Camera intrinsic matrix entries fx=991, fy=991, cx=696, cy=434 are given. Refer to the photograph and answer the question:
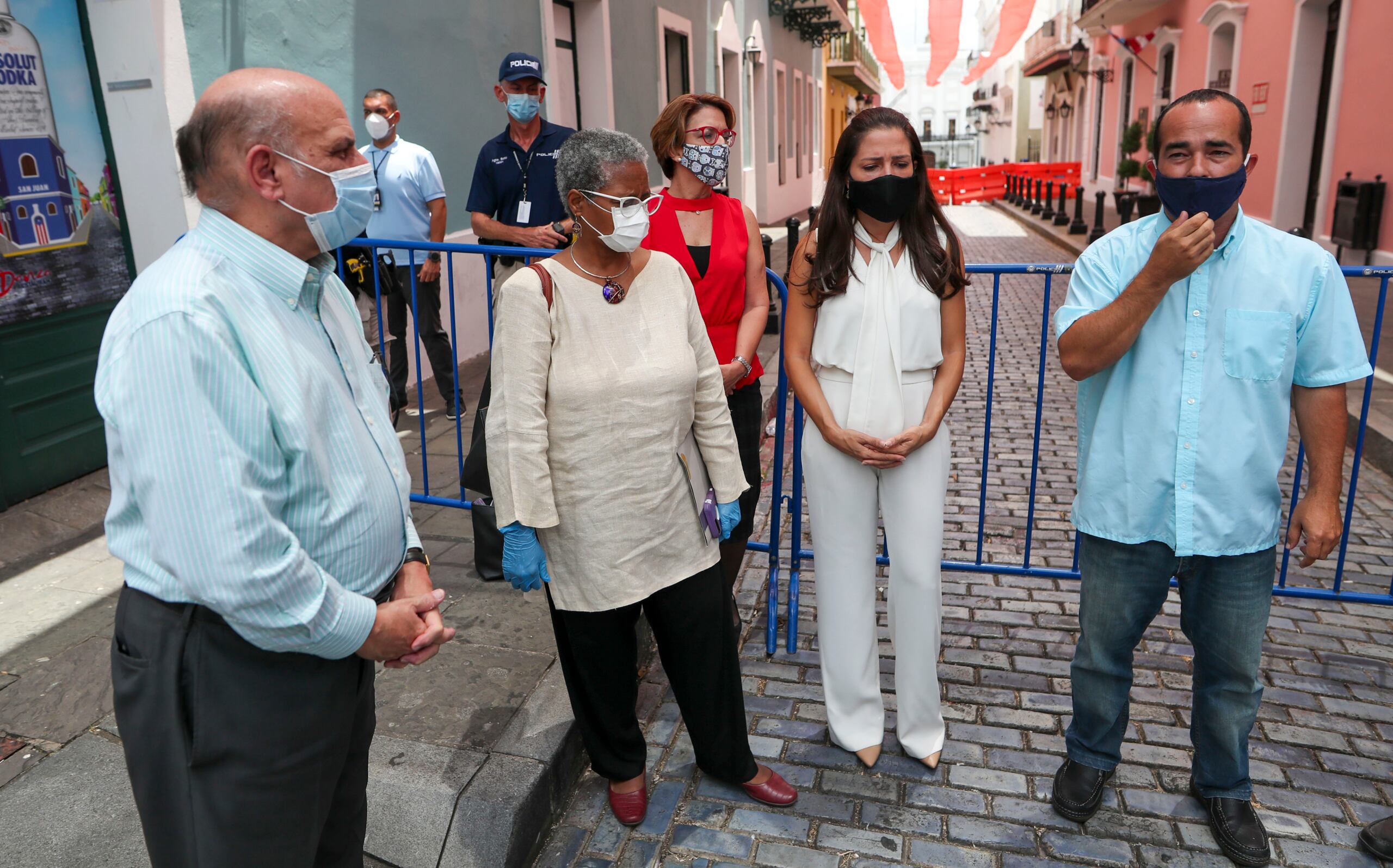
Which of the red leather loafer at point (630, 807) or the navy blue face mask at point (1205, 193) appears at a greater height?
the navy blue face mask at point (1205, 193)

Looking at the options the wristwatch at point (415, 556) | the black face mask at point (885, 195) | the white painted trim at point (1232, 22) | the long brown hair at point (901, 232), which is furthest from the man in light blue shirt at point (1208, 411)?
the white painted trim at point (1232, 22)

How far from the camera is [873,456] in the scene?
298 cm

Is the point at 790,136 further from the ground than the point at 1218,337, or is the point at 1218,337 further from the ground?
the point at 790,136

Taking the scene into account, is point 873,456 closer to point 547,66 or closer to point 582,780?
point 582,780

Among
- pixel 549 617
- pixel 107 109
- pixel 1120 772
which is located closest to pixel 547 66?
pixel 107 109

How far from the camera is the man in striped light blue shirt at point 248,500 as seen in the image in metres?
1.52

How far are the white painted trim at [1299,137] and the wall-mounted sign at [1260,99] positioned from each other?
941 millimetres

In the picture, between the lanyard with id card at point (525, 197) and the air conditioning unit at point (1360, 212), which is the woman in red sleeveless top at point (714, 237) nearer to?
the lanyard with id card at point (525, 197)

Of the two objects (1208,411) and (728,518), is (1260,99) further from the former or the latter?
(728,518)

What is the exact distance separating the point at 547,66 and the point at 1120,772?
8718 mm

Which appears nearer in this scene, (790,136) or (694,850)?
(694,850)

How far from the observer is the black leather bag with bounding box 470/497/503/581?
385cm

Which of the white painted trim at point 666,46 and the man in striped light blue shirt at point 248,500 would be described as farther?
the white painted trim at point 666,46

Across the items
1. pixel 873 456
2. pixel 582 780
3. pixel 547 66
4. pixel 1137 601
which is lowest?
pixel 582 780
